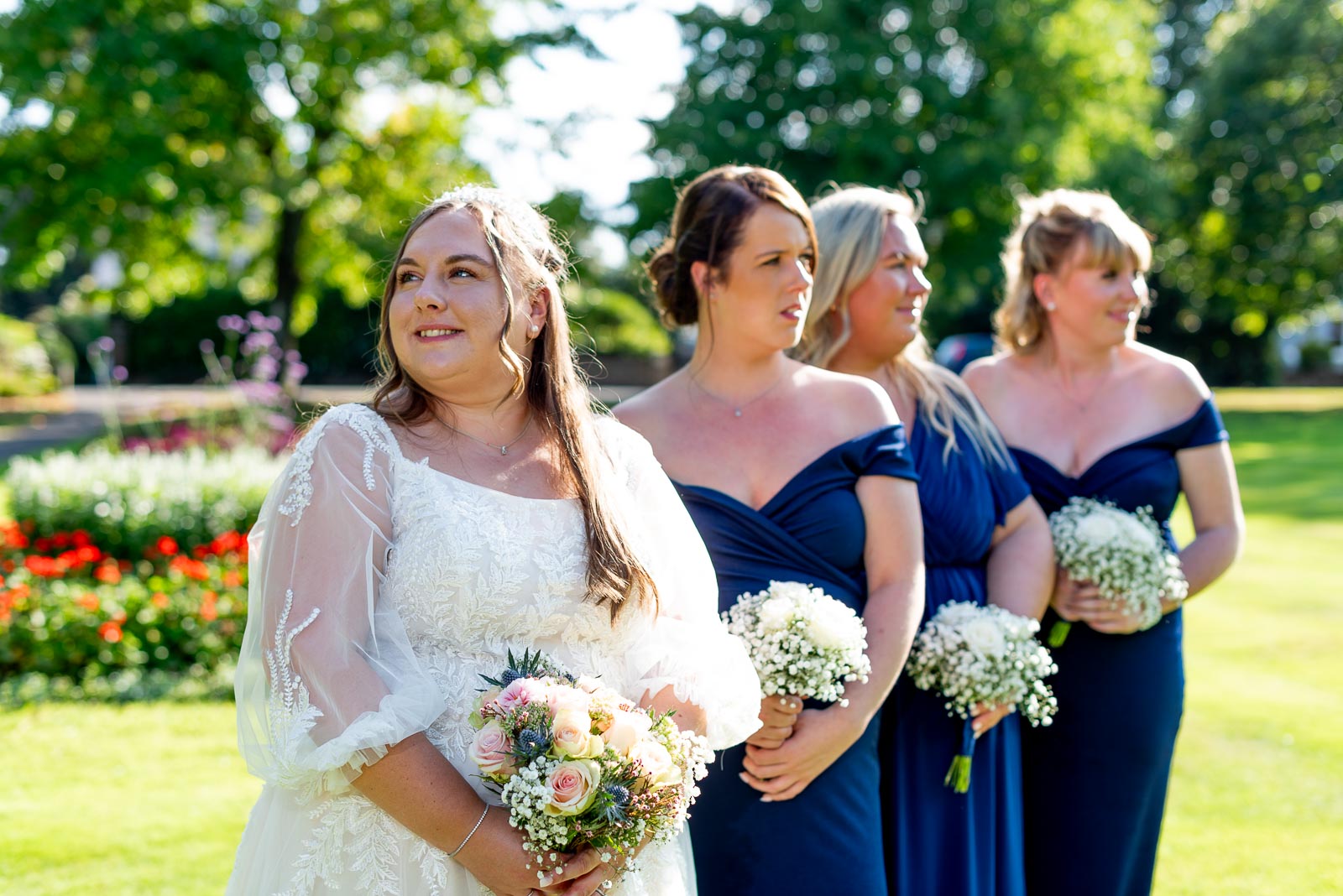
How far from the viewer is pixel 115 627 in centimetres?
767

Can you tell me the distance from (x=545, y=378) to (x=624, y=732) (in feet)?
3.31

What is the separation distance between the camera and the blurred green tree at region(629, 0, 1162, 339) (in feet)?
75.6

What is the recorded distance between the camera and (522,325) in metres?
2.86

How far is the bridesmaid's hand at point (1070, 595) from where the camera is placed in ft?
13.2

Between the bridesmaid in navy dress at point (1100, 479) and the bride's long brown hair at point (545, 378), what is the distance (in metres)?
2.08

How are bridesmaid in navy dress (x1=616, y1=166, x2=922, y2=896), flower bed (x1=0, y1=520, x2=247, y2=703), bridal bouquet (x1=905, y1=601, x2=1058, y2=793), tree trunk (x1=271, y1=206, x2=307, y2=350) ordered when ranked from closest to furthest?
bridesmaid in navy dress (x1=616, y1=166, x2=922, y2=896)
bridal bouquet (x1=905, y1=601, x2=1058, y2=793)
flower bed (x1=0, y1=520, x2=247, y2=703)
tree trunk (x1=271, y1=206, x2=307, y2=350)

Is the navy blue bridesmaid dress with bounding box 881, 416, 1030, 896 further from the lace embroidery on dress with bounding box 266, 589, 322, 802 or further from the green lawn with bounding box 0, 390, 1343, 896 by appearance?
the green lawn with bounding box 0, 390, 1343, 896

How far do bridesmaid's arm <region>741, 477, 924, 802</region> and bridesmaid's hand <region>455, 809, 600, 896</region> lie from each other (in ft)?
3.03

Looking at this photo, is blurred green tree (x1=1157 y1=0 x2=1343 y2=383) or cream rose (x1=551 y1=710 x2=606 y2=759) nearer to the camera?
cream rose (x1=551 y1=710 x2=606 y2=759)

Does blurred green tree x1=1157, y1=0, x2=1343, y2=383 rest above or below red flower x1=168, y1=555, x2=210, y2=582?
above

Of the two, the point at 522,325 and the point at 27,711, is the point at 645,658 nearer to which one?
the point at 522,325

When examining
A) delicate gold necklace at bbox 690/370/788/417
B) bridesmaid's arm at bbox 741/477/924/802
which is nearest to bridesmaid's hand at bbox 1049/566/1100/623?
bridesmaid's arm at bbox 741/477/924/802

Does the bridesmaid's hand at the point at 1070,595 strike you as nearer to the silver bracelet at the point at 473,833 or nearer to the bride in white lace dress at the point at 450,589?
the bride in white lace dress at the point at 450,589

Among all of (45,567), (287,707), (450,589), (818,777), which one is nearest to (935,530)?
(818,777)
